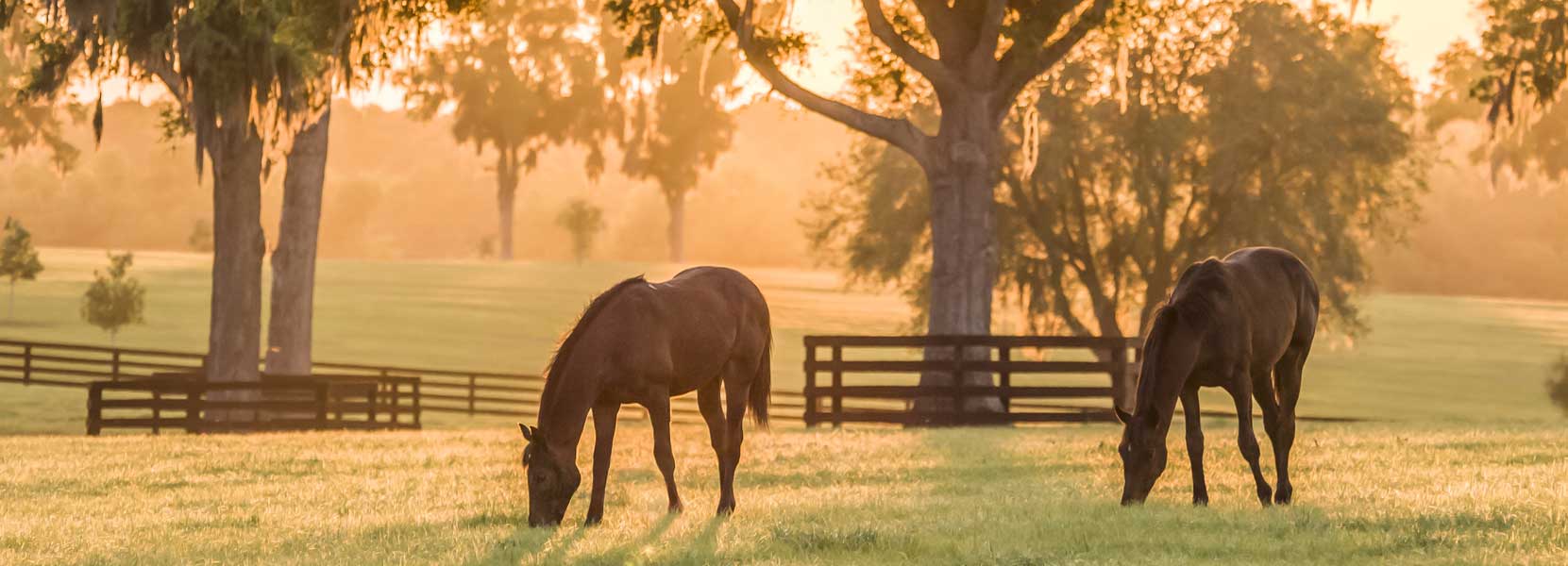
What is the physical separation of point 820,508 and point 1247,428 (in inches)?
111

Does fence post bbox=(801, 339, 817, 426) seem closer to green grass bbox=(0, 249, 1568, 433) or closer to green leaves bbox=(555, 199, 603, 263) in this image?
green grass bbox=(0, 249, 1568, 433)

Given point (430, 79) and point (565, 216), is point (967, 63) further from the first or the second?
point (565, 216)

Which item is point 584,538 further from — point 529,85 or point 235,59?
point 529,85

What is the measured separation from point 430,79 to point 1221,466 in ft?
179

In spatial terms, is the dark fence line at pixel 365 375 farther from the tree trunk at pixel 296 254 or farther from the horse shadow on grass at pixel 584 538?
the horse shadow on grass at pixel 584 538

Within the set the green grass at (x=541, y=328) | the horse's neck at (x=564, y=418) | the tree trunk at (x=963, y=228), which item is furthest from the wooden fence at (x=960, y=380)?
the green grass at (x=541, y=328)

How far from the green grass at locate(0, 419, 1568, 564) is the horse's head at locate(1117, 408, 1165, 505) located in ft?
0.67

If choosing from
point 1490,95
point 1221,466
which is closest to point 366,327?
point 1490,95

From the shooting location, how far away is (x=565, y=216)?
79062mm

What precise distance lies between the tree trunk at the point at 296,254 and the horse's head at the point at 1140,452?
62.3ft

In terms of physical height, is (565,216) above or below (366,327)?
above

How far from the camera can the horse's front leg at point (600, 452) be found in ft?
31.6

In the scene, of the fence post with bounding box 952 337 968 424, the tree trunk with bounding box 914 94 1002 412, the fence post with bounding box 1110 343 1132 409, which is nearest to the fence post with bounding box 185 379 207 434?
the tree trunk with bounding box 914 94 1002 412

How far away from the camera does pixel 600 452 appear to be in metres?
9.72
